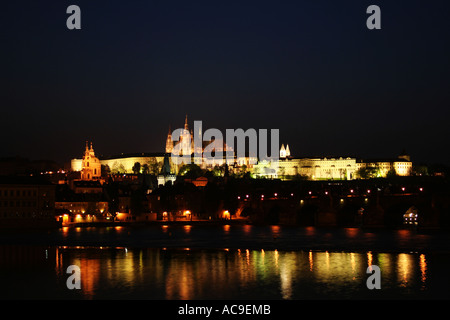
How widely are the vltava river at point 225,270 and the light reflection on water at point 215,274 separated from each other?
4 cm

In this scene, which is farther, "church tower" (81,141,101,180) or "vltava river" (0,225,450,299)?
"church tower" (81,141,101,180)

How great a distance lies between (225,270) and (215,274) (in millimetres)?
1857

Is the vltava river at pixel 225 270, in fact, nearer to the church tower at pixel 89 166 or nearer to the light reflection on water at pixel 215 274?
the light reflection on water at pixel 215 274

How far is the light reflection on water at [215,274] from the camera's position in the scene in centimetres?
3019

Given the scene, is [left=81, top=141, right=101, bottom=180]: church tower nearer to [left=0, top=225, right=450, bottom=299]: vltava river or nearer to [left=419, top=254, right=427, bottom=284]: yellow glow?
[left=0, top=225, right=450, bottom=299]: vltava river

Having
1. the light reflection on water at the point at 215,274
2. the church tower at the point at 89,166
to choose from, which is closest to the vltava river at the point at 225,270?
the light reflection on water at the point at 215,274

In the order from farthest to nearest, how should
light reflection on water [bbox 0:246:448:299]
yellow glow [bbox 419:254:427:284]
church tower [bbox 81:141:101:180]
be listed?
church tower [bbox 81:141:101:180], yellow glow [bbox 419:254:427:284], light reflection on water [bbox 0:246:448:299]

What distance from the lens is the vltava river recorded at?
3028cm

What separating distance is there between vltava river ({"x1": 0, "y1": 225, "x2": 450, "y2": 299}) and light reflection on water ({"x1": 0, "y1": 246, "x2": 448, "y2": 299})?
0.04 meters

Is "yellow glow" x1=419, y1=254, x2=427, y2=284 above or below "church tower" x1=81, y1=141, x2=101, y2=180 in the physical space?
below

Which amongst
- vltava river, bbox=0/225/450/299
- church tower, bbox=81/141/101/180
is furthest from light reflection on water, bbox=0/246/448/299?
church tower, bbox=81/141/101/180

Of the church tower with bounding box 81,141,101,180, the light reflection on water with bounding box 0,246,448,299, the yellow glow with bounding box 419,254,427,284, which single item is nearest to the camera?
the light reflection on water with bounding box 0,246,448,299
